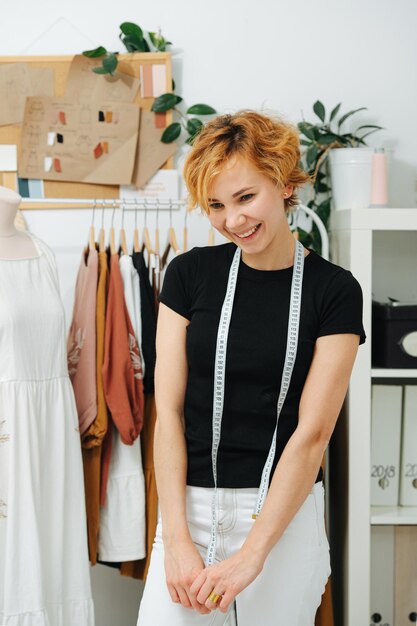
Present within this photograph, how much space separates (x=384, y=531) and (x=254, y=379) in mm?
1106

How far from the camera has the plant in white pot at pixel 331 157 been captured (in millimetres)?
2408

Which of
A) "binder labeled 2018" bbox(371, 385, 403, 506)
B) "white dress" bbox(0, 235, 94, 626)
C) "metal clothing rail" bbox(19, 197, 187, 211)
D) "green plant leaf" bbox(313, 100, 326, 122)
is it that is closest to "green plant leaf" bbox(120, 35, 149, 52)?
"metal clothing rail" bbox(19, 197, 187, 211)

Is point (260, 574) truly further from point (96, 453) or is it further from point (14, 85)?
point (14, 85)

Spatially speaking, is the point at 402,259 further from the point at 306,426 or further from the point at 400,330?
the point at 306,426

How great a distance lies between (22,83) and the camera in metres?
2.60

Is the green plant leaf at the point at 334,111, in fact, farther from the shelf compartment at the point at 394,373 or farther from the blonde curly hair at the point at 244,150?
the blonde curly hair at the point at 244,150

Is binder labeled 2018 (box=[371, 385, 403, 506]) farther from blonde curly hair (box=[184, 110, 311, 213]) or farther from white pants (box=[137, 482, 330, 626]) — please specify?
blonde curly hair (box=[184, 110, 311, 213])

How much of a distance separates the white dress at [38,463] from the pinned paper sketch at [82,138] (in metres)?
0.53

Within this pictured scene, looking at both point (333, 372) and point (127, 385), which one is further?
point (127, 385)

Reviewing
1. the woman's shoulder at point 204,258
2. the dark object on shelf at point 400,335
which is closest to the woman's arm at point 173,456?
the woman's shoulder at point 204,258

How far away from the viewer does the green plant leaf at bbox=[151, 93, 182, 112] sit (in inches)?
100

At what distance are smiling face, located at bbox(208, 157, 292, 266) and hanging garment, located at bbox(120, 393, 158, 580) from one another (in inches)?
40.1

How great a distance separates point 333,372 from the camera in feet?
5.09

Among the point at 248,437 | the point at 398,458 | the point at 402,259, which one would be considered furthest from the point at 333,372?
the point at 402,259
